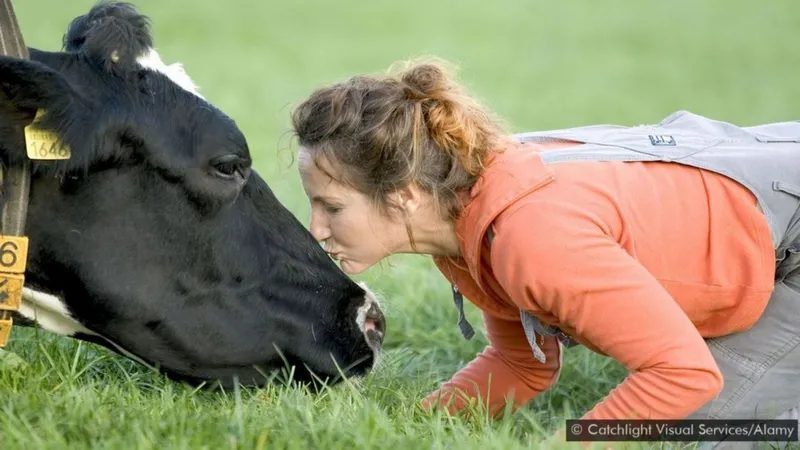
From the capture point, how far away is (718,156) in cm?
438

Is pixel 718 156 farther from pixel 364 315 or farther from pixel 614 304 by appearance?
pixel 364 315

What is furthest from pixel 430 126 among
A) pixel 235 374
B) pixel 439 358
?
pixel 439 358

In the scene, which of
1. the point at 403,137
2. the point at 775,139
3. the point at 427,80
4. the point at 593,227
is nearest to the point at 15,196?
the point at 403,137

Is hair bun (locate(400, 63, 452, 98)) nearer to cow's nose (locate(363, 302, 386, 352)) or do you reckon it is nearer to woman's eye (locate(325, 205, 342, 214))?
woman's eye (locate(325, 205, 342, 214))

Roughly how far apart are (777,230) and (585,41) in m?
16.6

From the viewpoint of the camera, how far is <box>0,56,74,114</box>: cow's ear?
3.67m

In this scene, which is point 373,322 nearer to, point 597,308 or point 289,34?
point 597,308

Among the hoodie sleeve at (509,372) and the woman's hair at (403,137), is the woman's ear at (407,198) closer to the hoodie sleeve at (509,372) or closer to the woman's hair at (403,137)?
the woman's hair at (403,137)

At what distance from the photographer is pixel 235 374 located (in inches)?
167

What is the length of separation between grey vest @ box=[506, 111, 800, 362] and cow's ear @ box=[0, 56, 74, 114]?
5.05 feet

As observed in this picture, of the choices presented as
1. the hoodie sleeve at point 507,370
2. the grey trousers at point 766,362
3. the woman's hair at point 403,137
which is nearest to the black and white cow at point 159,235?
the woman's hair at point 403,137

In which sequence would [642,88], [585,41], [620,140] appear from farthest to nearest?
[585,41], [642,88], [620,140]

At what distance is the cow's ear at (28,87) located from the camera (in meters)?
3.67

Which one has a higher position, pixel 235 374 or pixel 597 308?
pixel 597 308
